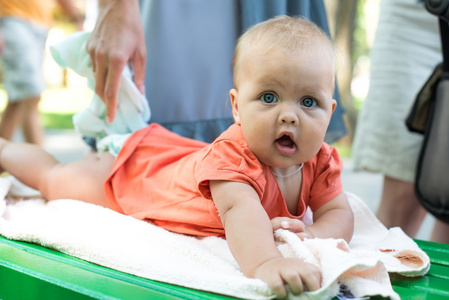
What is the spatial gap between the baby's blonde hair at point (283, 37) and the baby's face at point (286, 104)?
0.06ft

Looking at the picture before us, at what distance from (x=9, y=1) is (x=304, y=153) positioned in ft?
10.2

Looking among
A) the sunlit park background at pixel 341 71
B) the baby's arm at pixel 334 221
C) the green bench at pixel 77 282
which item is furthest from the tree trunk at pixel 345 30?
the green bench at pixel 77 282

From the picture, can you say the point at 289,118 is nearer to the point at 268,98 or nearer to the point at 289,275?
the point at 268,98

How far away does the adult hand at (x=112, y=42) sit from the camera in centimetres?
159

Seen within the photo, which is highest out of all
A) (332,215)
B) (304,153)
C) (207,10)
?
(207,10)

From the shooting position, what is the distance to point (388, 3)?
6.97ft

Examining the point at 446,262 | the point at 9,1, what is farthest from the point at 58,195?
the point at 9,1

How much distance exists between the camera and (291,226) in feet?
3.87

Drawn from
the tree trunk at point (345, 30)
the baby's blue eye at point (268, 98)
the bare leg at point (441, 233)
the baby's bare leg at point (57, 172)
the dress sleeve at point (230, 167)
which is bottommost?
the tree trunk at point (345, 30)

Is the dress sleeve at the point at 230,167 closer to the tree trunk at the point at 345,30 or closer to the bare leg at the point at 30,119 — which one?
the bare leg at the point at 30,119

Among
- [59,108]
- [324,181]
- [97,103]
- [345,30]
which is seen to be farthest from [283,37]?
[59,108]

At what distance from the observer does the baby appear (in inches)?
42.3

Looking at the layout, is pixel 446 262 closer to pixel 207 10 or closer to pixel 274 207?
pixel 274 207

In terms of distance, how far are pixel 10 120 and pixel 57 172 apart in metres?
2.19
